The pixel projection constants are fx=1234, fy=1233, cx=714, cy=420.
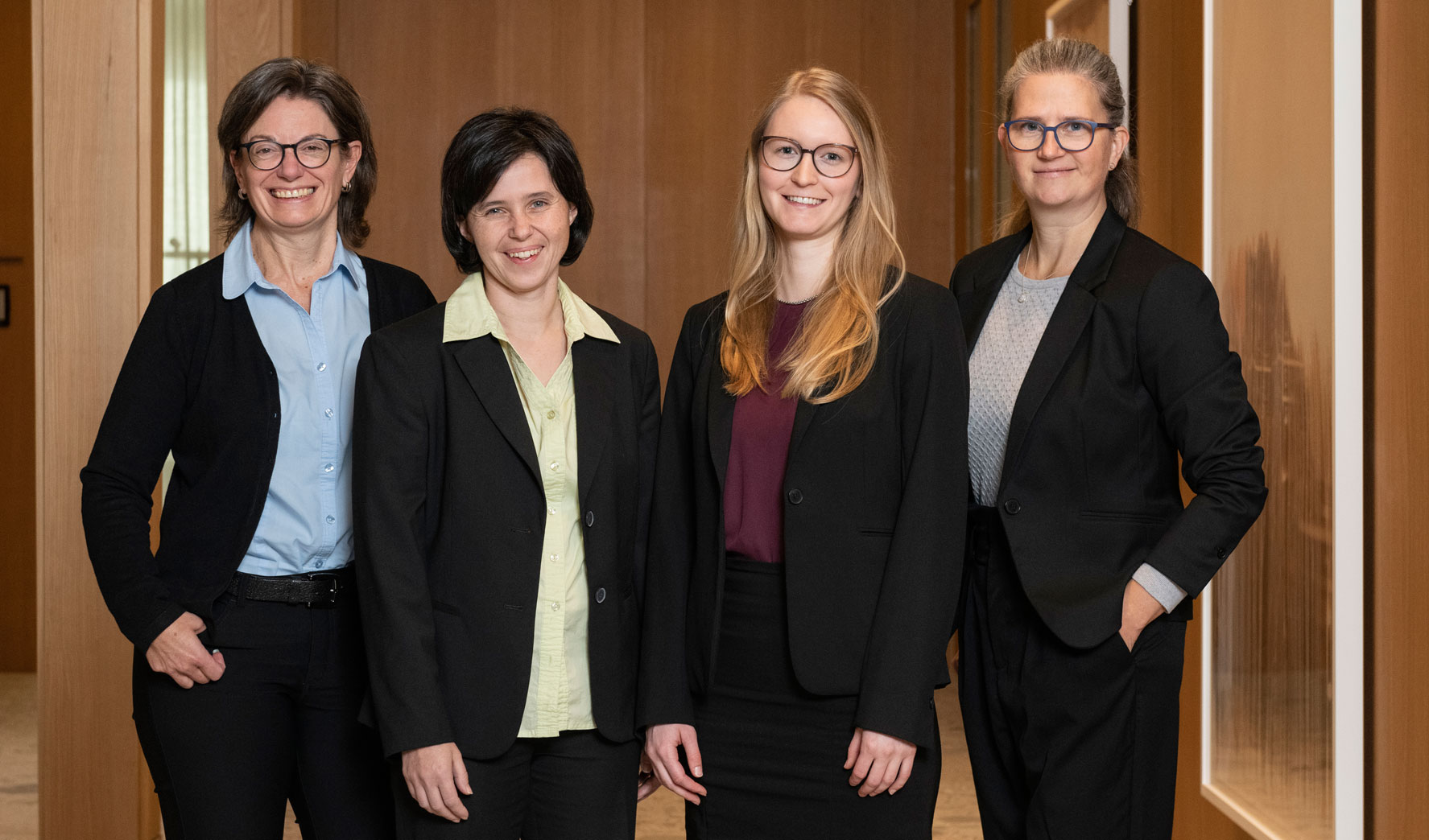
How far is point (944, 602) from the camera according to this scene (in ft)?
5.89

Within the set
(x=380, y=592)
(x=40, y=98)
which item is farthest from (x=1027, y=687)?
(x=40, y=98)

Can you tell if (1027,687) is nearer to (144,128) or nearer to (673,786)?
(673,786)

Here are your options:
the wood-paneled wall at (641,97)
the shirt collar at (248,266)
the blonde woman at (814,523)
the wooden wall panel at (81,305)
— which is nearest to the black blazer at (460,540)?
the blonde woman at (814,523)

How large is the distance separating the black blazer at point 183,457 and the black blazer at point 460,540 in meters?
0.27

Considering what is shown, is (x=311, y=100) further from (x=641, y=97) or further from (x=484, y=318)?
(x=641, y=97)

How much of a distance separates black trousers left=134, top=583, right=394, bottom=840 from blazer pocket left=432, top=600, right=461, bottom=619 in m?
0.26

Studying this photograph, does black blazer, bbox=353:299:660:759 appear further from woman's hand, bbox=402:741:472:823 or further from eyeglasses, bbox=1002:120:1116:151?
eyeglasses, bbox=1002:120:1116:151

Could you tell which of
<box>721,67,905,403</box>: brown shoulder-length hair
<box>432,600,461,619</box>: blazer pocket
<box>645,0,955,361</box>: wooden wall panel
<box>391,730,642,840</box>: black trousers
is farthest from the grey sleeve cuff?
<box>645,0,955,361</box>: wooden wall panel

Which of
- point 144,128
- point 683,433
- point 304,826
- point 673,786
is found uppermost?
point 144,128

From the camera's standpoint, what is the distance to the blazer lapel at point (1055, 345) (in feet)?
6.38

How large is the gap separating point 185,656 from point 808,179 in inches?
48.6

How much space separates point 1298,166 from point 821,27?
3.68 m

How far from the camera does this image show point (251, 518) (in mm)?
1984

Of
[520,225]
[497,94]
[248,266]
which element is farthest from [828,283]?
[497,94]
